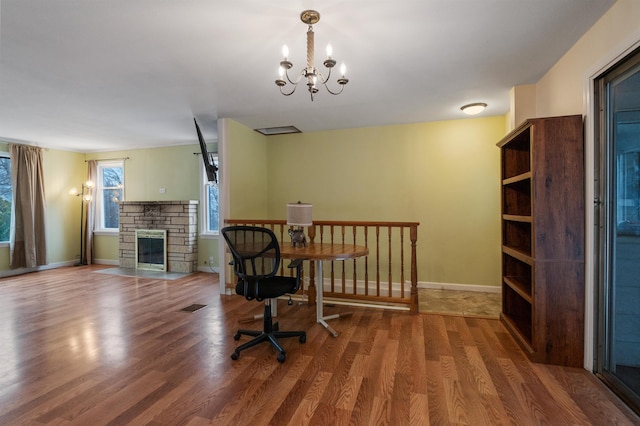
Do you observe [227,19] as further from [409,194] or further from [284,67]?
[409,194]

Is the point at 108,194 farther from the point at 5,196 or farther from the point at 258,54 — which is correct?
the point at 258,54

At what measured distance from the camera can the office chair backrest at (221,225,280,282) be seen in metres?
2.38

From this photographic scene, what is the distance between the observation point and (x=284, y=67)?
1921 mm

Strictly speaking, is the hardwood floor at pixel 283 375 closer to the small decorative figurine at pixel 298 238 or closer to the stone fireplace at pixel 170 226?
the small decorative figurine at pixel 298 238

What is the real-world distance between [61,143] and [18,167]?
0.78m

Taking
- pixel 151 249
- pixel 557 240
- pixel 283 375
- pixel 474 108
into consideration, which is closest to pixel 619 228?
pixel 557 240

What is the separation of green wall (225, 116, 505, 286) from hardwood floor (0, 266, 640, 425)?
55.4 inches

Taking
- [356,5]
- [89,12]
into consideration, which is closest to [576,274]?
[356,5]

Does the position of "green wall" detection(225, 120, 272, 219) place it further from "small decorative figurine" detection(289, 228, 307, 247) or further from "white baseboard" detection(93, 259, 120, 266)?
"white baseboard" detection(93, 259, 120, 266)

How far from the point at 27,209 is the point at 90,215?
3.61 feet

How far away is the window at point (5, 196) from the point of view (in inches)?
209

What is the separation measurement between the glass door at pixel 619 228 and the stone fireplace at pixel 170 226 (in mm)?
5607

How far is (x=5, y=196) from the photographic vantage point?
5344 mm

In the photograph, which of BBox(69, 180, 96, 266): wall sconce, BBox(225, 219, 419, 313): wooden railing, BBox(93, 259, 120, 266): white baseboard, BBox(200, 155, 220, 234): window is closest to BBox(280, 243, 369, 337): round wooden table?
BBox(225, 219, 419, 313): wooden railing
